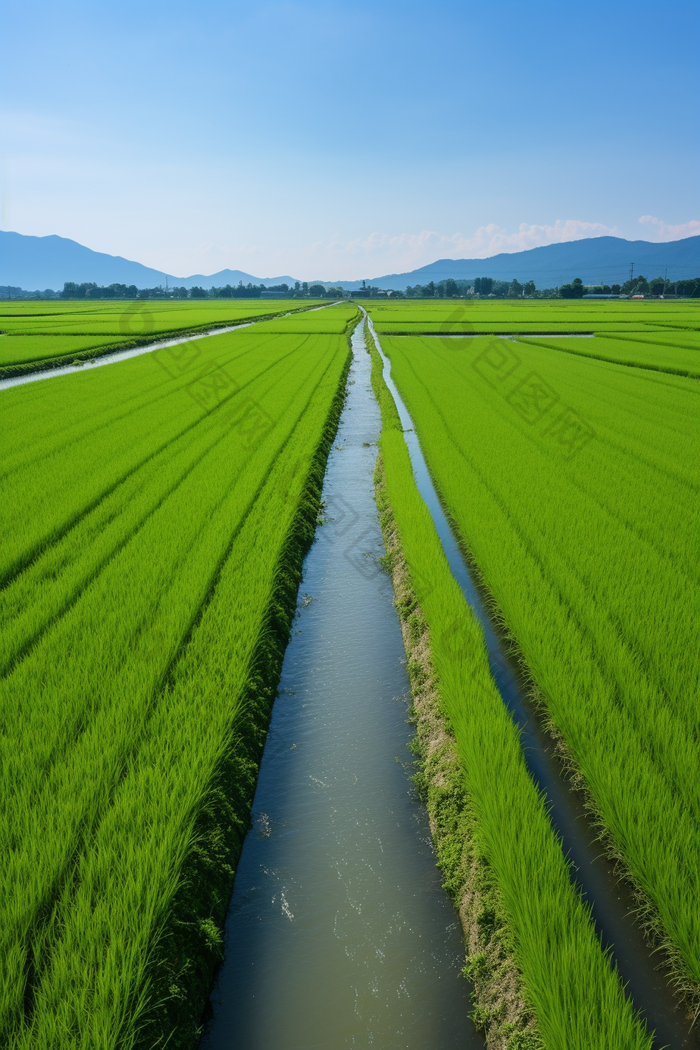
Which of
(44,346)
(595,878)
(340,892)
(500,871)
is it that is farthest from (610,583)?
(44,346)

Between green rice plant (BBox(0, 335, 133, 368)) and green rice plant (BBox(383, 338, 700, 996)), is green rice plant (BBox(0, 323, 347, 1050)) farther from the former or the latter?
green rice plant (BBox(0, 335, 133, 368))

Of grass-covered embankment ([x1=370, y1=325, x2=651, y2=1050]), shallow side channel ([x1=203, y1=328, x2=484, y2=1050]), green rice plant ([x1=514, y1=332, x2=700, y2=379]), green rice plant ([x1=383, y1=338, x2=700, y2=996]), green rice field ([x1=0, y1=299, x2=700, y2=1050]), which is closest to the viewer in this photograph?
grass-covered embankment ([x1=370, y1=325, x2=651, y2=1050])

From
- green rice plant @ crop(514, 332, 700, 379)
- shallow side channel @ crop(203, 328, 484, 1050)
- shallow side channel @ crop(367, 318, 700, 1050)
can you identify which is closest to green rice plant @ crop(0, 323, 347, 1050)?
shallow side channel @ crop(203, 328, 484, 1050)

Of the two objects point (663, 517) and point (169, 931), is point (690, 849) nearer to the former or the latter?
point (169, 931)

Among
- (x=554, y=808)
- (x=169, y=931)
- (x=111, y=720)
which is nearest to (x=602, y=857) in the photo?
(x=554, y=808)

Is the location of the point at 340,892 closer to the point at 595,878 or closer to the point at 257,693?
the point at 595,878

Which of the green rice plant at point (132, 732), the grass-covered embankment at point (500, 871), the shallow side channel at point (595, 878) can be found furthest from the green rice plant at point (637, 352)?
the grass-covered embankment at point (500, 871)
